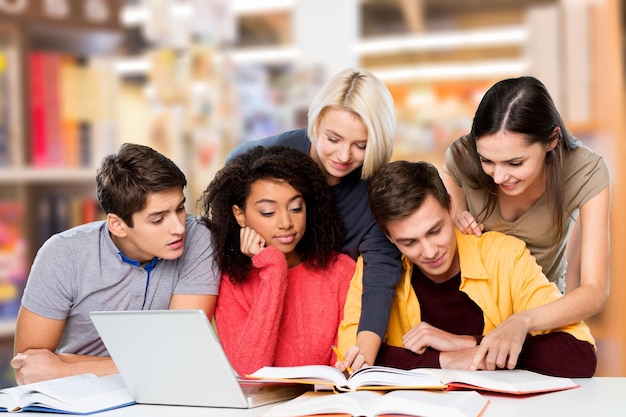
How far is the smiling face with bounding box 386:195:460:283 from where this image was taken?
1.67 metres

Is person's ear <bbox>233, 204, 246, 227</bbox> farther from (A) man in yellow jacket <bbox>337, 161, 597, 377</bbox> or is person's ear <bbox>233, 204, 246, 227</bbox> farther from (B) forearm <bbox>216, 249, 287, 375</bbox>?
(A) man in yellow jacket <bbox>337, 161, 597, 377</bbox>

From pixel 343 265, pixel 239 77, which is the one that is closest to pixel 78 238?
pixel 343 265

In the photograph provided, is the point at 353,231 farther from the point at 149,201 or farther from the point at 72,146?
the point at 72,146

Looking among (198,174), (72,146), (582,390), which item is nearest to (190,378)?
(582,390)

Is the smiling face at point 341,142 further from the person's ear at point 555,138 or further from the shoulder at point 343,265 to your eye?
the person's ear at point 555,138

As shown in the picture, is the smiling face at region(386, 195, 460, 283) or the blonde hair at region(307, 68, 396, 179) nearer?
the smiling face at region(386, 195, 460, 283)

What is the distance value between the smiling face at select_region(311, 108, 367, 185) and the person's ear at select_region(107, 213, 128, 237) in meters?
0.47

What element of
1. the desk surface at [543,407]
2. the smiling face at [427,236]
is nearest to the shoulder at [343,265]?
the smiling face at [427,236]

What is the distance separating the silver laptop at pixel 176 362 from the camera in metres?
1.30

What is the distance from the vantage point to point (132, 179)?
176 cm

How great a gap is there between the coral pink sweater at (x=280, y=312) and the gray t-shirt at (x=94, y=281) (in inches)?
3.0

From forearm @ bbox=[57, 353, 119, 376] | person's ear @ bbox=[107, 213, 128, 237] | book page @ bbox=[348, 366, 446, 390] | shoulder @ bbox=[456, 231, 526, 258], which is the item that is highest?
person's ear @ bbox=[107, 213, 128, 237]

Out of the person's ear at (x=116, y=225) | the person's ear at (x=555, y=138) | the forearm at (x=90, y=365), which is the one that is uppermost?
the person's ear at (x=555, y=138)

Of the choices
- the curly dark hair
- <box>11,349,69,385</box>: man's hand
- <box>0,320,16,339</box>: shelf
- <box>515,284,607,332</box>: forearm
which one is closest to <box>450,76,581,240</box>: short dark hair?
<box>515,284,607,332</box>: forearm
